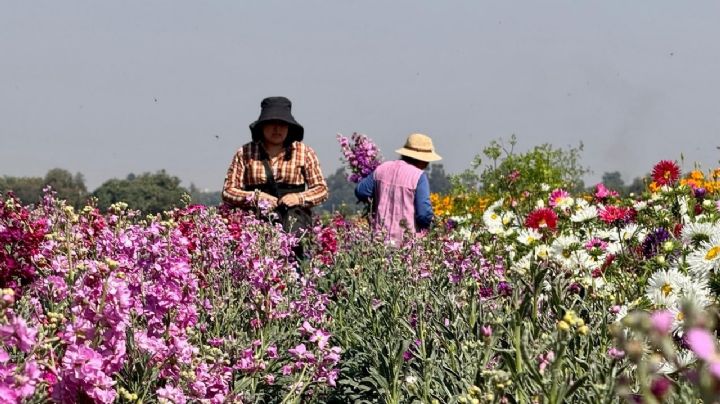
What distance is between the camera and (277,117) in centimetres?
655

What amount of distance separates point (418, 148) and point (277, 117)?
161 centimetres

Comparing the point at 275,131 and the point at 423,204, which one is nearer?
the point at 275,131

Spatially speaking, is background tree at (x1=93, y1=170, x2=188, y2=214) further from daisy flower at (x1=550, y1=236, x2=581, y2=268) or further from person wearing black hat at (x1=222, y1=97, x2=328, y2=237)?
daisy flower at (x1=550, y1=236, x2=581, y2=268)

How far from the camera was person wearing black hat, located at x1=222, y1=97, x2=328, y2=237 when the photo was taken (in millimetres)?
6598

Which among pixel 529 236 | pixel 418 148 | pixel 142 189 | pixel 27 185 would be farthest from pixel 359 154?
pixel 27 185

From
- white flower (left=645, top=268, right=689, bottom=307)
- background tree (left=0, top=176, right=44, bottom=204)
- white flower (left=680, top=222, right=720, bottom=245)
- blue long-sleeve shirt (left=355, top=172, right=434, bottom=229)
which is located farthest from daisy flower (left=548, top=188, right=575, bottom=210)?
background tree (left=0, top=176, right=44, bottom=204)

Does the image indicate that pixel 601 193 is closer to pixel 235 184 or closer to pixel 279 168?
pixel 279 168

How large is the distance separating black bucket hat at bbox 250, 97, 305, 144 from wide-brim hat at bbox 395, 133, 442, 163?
118cm

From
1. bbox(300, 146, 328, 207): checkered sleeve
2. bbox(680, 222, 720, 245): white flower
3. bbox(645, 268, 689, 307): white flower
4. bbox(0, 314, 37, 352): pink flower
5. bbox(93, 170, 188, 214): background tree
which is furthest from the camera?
bbox(93, 170, 188, 214): background tree

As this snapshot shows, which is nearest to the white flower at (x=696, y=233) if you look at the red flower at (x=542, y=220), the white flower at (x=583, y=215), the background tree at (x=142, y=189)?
the red flower at (x=542, y=220)

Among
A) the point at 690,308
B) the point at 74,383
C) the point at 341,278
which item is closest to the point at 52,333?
the point at 74,383

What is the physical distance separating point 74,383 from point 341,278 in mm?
3853

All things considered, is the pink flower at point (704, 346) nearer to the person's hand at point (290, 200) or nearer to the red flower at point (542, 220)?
the red flower at point (542, 220)

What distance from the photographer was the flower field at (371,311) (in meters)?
2.02
